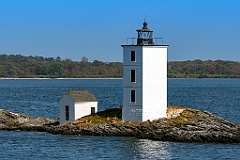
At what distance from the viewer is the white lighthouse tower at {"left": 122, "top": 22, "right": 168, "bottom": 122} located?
4412 cm

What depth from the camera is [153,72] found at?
44.5m

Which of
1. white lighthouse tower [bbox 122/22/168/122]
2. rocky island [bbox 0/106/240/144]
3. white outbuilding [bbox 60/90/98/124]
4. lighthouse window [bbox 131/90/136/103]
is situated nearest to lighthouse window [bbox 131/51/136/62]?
white lighthouse tower [bbox 122/22/168/122]

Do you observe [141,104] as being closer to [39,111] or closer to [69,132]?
[69,132]

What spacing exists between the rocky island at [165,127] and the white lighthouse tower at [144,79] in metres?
0.84

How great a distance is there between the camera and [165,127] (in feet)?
139

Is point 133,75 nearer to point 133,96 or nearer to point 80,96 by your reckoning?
point 133,96

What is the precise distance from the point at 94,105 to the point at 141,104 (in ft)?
14.8

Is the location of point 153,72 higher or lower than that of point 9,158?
higher

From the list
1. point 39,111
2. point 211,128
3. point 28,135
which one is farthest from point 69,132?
point 39,111

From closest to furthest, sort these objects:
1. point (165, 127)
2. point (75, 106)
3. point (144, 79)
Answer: point (165, 127), point (144, 79), point (75, 106)

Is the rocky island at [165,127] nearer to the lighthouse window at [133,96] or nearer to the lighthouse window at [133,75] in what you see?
the lighthouse window at [133,96]

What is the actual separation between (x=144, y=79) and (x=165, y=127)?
3.95 meters

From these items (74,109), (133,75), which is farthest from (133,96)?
(74,109)

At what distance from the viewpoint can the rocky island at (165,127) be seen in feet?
134
